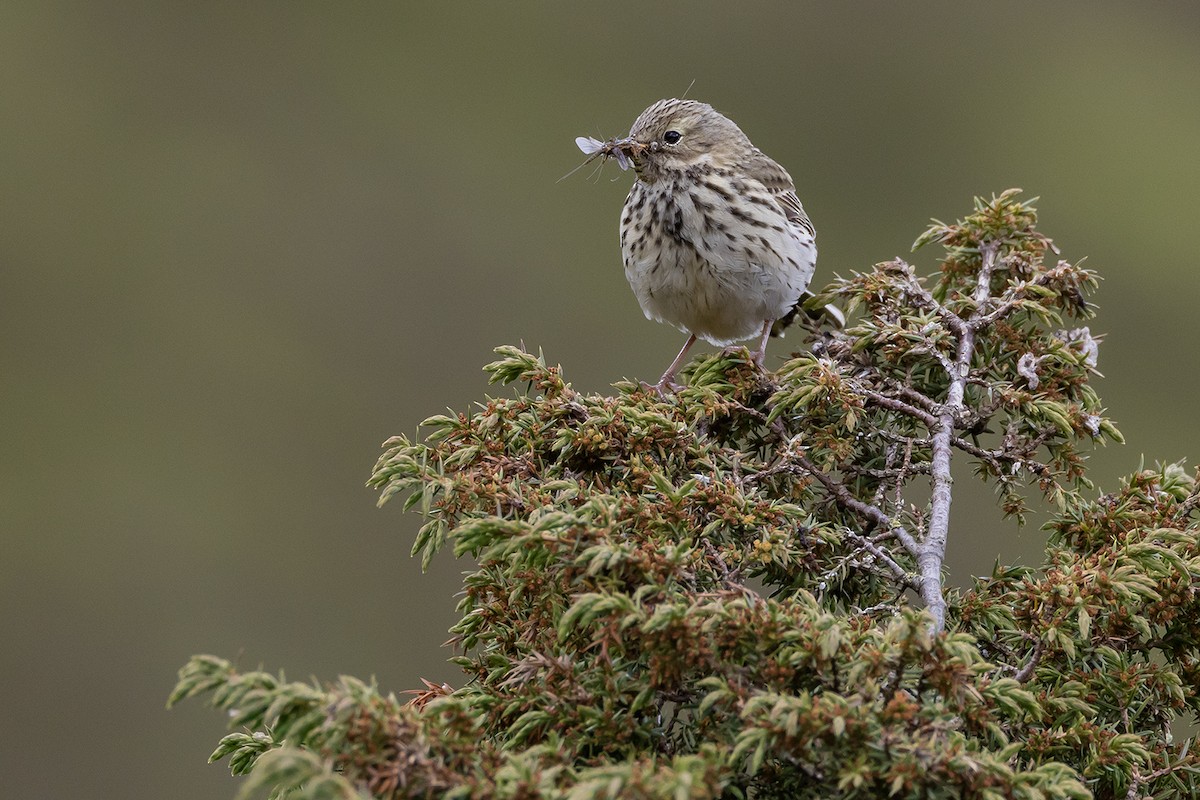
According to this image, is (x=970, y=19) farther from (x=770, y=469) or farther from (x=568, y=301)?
(x=770, y=469)

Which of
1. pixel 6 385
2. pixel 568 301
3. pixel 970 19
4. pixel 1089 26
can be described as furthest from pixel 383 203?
pixel 1089 26

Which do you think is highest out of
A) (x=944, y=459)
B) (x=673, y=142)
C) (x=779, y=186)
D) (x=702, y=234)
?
(x=779, y=186)

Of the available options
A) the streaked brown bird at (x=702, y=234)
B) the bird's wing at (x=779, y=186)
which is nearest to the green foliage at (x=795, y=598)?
the streaked brown bird at (x=702, y=234)

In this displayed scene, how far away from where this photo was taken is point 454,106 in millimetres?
18703

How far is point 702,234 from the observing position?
480cm

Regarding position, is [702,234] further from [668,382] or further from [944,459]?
[944,459]

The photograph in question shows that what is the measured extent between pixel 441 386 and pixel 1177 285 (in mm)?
8305

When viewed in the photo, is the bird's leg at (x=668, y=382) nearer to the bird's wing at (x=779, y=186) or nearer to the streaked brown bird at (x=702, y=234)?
the streaked brown bird at (x=702, y=234)

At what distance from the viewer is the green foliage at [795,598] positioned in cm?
193

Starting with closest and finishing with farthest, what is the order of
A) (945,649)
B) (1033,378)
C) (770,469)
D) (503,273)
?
(945,649)
(770,469)
(1033,378)
(503,273)

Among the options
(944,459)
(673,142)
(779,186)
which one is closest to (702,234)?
(673,142)

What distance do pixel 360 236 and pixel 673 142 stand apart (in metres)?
12.5

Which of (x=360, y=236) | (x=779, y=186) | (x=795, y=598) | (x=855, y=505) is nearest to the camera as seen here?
(x=795, y=598)

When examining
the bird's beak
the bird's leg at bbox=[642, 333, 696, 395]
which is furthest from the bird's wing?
the bird's leg at bbox=[642, 333, 696, 395]
